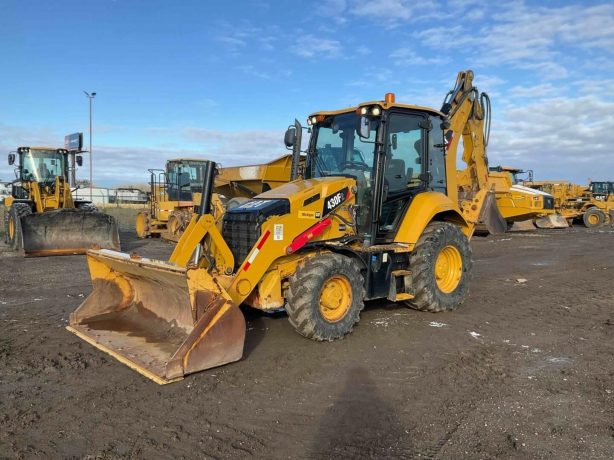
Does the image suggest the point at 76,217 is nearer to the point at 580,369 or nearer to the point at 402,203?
the point at 402,203

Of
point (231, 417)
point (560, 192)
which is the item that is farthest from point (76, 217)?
point (560, 192)

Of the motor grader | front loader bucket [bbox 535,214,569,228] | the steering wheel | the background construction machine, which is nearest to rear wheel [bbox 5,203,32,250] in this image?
the background construction machine

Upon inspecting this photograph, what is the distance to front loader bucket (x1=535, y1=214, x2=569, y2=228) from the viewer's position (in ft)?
74.8

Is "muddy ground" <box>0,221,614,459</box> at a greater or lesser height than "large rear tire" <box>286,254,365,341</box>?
lesser

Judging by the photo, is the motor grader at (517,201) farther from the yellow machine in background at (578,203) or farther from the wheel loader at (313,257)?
the wheel loader at (313,257)

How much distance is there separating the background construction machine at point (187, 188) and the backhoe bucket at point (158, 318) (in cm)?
781

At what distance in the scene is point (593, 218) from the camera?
24.5 meters

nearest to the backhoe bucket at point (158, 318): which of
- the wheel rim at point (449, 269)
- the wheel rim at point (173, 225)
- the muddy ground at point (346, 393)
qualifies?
the muddy ground at point (346, 393)

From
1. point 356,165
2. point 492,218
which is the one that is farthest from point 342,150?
point 492,218

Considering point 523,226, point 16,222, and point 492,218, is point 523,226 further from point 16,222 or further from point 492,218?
point 16,222

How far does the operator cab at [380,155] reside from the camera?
20.4 feet

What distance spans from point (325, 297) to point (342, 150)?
2.09 meters

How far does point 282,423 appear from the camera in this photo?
377 cm

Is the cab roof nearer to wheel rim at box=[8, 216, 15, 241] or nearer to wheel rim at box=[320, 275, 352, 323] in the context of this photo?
wheel rim at box=[320, 275, 352, 323]
